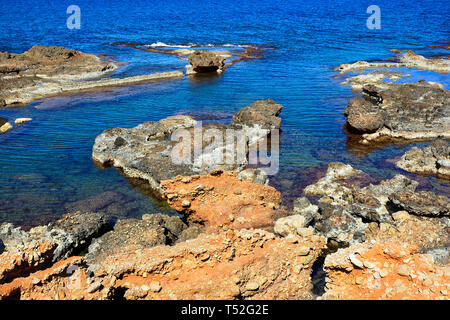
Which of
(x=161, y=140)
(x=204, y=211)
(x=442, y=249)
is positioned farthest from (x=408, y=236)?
(x=161, y=140)

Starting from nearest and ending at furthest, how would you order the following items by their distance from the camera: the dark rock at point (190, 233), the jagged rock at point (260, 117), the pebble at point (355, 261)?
the pebble at point (355, 261) → the dark rock at point (190, 233) → the jagged rock at point (260, 117)

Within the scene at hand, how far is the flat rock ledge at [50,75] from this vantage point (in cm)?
2823

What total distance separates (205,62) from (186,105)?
10114 mm

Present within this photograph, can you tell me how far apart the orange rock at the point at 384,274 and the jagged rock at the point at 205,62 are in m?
29.5

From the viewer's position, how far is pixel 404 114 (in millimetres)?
20609

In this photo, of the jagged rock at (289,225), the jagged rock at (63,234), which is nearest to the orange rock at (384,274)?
the jagged rock at (289,225)

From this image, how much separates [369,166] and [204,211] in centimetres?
952

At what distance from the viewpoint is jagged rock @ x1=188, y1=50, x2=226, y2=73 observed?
34.0 metres

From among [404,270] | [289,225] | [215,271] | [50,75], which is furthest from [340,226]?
[50,75]

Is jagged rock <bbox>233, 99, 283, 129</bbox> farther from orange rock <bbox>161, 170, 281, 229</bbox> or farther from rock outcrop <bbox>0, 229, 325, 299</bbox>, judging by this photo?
rock outcrop <bbox>0, 229, 325, 299</bbox>

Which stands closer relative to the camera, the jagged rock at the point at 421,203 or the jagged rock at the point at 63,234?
the jagged rock at the point at 63,234

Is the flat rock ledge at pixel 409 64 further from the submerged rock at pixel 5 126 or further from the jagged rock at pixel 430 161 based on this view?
the submerged rock at pixel 5 126

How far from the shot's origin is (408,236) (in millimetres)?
9953

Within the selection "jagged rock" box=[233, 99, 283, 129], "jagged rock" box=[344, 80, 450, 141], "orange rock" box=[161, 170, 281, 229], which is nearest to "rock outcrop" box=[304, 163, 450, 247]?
"orange rock" box=[161, 170, 281, 229]
